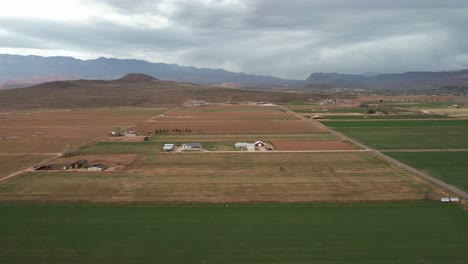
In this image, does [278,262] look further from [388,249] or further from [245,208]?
[245,208]

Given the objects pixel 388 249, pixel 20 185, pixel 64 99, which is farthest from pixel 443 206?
pixel 64 99

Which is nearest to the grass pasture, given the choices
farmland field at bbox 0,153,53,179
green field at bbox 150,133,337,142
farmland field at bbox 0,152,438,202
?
green field at bbox 150,133,337,142

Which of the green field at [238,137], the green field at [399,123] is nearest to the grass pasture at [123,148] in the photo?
the green field at [238,137]

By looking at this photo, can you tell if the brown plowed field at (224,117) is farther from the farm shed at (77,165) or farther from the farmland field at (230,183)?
the farm shed at (77,165)

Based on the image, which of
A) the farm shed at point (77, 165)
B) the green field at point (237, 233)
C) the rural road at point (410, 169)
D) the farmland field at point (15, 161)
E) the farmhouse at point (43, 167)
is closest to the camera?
the green field at point (237, 233)

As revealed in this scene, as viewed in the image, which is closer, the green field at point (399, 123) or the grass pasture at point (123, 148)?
the grass pasture at point (123, 148)

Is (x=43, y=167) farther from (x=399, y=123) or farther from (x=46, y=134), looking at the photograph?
(x=399, y=123)

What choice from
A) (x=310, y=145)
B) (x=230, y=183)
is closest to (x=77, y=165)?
(x=230, y=183)
